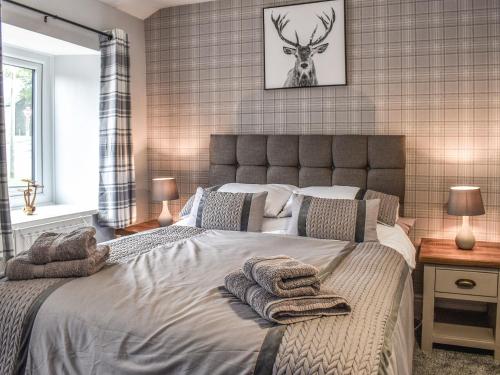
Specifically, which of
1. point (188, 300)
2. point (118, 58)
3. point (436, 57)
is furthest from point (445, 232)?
point (118, 58)

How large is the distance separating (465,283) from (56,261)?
2277 millimetres

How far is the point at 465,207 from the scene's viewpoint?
2953 mm

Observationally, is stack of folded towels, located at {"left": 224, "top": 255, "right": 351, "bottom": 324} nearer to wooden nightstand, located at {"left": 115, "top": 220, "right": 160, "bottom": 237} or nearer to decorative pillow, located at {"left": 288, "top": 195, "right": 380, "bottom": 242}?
decorative pillow, located at {"left": 288, "top": 195, "right": 380, "bottom": 242}

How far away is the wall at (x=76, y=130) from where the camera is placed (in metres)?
3.74

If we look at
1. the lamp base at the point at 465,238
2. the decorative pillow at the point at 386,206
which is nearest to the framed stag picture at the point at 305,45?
the decorative pillow at the point at 386,206

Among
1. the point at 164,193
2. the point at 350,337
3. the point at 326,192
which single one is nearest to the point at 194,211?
the point at 164,193

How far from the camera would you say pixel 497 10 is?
3.14m

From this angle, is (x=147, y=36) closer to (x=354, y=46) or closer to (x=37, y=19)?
(x=37, y=19)

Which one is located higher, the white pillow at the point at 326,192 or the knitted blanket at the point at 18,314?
the white pillow at the point at 326,192

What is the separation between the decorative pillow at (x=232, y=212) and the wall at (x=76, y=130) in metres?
1.11

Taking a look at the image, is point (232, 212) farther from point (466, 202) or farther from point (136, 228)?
point (466, 202)

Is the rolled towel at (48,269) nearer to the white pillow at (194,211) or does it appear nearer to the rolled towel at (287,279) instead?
the rolled towel at (287,279)

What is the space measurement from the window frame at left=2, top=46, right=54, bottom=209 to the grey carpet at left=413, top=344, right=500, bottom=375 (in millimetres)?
2980

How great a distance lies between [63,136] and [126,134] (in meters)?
0.57
